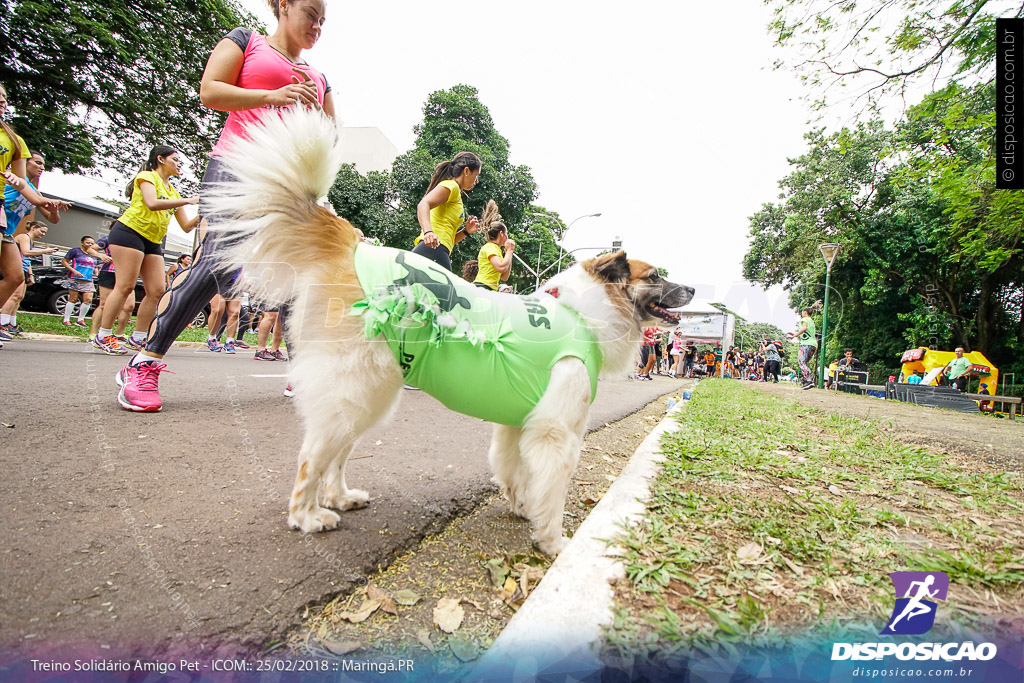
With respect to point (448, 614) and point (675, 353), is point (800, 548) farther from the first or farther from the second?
point (675, 353)

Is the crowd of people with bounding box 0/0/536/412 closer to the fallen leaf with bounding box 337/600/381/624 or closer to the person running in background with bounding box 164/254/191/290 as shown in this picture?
the person running in background with bounding box 164/254/191/290

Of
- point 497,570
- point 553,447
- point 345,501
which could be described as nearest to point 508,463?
point 553,447

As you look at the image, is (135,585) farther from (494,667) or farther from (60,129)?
(60,129)

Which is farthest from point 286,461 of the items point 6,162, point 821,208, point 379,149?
point 379,149

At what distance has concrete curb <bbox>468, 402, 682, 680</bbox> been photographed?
1.00 m

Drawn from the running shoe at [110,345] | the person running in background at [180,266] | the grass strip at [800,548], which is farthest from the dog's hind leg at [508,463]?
the running shoe at [110,345]

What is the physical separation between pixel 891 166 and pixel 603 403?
2174 cm

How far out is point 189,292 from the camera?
9.37 feet

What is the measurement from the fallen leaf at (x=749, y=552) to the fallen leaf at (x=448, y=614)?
3.02 ft

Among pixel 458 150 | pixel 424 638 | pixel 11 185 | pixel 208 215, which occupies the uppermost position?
pixel 458 150

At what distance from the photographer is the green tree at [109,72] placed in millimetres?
11883

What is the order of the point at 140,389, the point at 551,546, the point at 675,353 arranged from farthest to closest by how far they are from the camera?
the point at 675,353 → the point at 140,389 → the point at 551,546

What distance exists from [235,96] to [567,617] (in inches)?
114

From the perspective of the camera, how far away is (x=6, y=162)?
174 inches
